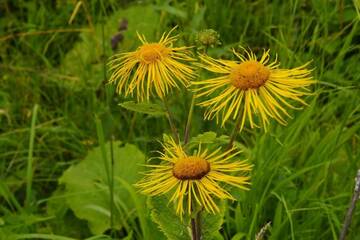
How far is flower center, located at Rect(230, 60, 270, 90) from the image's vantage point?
0.87m

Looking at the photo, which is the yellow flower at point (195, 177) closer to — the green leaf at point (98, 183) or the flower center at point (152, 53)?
the flower center at point (152, 53)

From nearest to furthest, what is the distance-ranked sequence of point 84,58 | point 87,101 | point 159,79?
1. point 159,79
2. point 87,101
3. point 84,58

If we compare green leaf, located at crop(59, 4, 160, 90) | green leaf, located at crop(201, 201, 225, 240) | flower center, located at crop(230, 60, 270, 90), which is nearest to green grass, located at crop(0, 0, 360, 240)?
green leaf, located at crop(59, 4, 160, 90)

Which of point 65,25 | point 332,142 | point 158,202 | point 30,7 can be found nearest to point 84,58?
point 65,25

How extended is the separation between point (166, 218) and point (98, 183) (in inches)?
24.1

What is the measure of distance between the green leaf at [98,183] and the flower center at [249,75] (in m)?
0.81

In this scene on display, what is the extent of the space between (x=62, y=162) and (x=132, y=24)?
776 mm

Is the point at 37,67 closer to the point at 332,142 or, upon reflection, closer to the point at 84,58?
the point at 84,58

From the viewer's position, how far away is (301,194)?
4.67 ft

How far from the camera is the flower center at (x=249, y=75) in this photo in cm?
87

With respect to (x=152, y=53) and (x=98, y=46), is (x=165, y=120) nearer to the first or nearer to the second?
(x=98, y=46)

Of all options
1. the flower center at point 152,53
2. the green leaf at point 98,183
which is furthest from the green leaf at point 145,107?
the green leaf at point 98,183

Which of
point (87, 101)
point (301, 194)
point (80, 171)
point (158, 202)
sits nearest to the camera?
point (158, 202)

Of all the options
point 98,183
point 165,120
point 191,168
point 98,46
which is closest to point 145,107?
point 191,168
